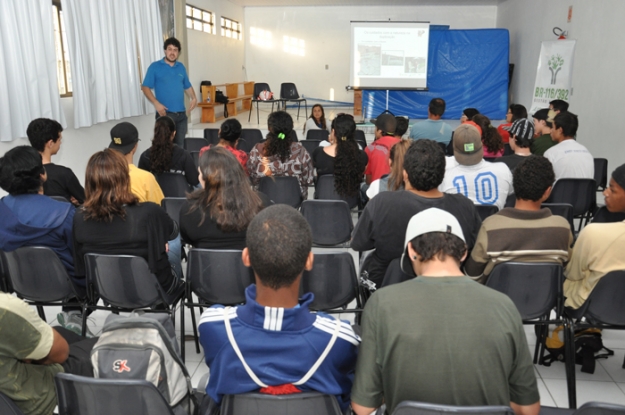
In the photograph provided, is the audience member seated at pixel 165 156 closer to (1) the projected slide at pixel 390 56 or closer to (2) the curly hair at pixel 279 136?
(2) the curly hair at pixel 279 136

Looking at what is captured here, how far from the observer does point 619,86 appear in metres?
6.25

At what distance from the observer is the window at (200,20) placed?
1026 cm

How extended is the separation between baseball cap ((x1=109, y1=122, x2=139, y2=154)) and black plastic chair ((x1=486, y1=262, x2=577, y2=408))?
2.36 metres

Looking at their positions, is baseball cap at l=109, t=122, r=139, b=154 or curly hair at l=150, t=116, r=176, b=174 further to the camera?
curly hair at l=150, t=116, r=176, b=174

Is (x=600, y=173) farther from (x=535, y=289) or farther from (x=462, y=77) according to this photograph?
(x=462, y=77)

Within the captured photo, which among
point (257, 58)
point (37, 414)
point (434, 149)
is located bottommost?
point (37, 414)

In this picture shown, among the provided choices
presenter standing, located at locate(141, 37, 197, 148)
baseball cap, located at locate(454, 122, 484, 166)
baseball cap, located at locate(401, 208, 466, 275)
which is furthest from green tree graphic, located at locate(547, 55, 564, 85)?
baseball cap, located at locate(401, 208, 466, 275)

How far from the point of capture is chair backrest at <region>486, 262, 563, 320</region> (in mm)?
2199

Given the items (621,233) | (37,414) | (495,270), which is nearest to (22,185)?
(37,414)

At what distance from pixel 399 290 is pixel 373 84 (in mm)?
9945

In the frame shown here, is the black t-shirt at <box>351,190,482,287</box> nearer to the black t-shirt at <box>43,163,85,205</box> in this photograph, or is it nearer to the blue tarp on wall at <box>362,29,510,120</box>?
the black t-shirt at <box>43,163,85,205</box>

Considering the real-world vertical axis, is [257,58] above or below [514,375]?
above

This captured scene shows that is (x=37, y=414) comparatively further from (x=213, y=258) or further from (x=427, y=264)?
(x=427, y=264)

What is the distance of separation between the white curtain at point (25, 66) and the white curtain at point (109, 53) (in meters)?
0.48
